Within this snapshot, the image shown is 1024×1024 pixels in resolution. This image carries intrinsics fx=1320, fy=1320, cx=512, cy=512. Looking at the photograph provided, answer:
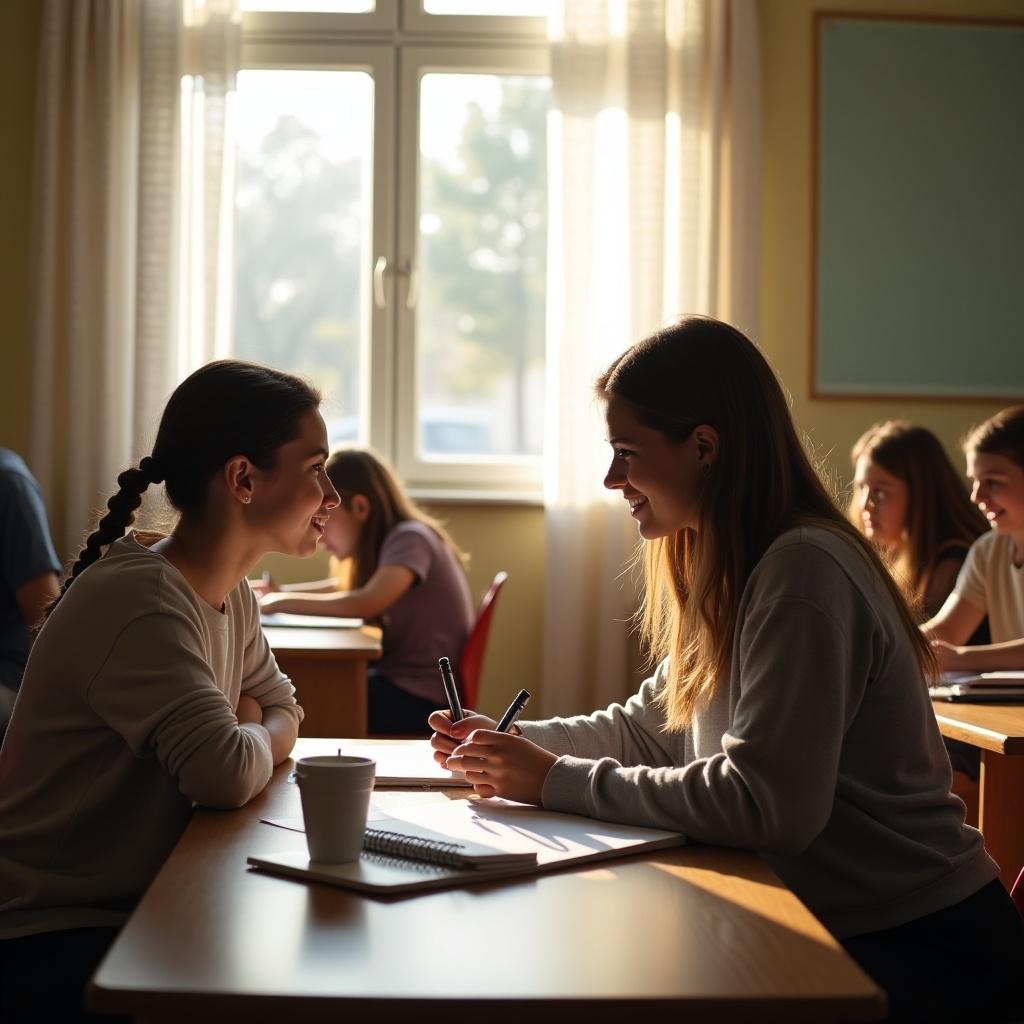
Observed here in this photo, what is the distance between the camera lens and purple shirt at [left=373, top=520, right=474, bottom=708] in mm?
3590

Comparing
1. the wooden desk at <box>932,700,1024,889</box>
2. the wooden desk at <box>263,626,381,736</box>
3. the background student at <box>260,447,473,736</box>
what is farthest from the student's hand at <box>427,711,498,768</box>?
the background student at <box>260,447,473,736</box>

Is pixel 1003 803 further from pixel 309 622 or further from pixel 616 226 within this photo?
pixel 616 226

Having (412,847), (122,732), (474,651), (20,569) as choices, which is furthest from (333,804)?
Answer: (474,651)

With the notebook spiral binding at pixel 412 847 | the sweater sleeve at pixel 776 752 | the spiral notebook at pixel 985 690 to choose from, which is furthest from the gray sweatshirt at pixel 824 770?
the spiral notebook at pixel 985 690

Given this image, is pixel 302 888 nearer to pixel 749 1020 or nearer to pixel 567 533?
pixel 749 1020

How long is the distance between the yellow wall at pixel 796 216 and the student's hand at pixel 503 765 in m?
3.38

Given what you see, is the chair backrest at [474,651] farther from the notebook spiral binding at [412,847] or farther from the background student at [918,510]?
the notebook spiral binding at [412,847]

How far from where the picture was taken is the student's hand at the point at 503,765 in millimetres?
1388

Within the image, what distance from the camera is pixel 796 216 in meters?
4.64

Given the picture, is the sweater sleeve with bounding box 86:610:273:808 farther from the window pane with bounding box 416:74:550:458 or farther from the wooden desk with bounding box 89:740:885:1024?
the window pane with bounding box 416:74:550:458

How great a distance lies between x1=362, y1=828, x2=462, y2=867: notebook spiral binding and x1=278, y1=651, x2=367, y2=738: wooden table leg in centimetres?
160

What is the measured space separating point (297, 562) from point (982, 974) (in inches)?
140

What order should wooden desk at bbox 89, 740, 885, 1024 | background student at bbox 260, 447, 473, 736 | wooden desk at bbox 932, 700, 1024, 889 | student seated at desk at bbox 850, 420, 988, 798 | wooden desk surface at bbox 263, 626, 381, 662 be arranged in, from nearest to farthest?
wooden desk at bbox 89, 740, 885, 1024 < wooden desk at bbox 932, 700, 1024, 889 < wooden desk surface at bbox 263, 626, 381, 662 < student seated at desk at bbox 850, 420, 988, 798 < background student at bbox 260, 447, 473, 736

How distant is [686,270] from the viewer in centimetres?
442
